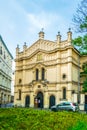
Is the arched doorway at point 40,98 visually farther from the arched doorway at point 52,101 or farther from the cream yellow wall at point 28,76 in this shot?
the cream yellow wall at point 28,76

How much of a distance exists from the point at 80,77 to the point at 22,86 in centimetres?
1278

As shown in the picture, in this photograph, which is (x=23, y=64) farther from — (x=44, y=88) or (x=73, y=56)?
(x=73, y=56)

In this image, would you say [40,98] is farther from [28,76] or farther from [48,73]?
[28,76]

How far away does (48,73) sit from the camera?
5044cm

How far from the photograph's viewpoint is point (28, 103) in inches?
2079

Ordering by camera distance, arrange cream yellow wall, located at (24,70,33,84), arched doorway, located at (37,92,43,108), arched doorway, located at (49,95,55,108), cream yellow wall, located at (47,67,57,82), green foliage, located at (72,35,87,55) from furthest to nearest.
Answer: cream yellow wall, located at (24,70,33,84) → arched doorway, located at (37,92,43,108) → cream yellow wall, located at (47,67,57,82) → arched doorway, located at (49,95,55,108) → green foliage, located at (72,35,87,55)

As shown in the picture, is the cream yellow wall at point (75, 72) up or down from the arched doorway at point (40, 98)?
up

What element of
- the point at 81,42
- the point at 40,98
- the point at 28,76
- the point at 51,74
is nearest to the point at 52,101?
the point at 40,98

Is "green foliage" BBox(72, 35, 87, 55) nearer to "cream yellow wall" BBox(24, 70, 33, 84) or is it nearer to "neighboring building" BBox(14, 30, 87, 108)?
"neighboring building" BBox(14, 30, 87, 108)

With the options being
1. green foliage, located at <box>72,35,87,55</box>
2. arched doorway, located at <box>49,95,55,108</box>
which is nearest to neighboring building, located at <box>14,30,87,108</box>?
arched doorway, located at <box>49,95,55,108</box>

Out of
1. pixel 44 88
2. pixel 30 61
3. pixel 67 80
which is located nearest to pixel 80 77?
pixel 67 80

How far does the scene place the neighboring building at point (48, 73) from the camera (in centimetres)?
4744

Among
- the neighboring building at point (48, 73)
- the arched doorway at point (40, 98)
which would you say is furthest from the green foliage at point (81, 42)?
the arched doorway at point (40, 98)

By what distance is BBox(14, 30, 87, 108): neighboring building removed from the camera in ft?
156
